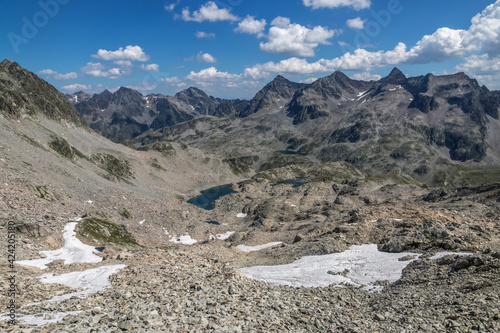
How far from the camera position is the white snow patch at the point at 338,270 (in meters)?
28.1

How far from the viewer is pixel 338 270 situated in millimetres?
30984

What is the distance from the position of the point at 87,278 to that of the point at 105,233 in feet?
131

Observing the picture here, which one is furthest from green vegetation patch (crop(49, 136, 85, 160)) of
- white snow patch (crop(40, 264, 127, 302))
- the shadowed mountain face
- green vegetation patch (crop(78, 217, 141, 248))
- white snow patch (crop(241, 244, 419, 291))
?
white snow patch (crop(241, 244, 419, 291))

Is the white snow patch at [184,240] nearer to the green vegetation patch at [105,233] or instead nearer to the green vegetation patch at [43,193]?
the green vegetation patch at [105,233]

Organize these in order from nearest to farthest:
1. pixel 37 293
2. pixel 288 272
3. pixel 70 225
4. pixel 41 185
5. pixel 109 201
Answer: pixel 37 293 < pixel 288 272 < pixel 70 225 < pixel 41 185 < pixel 109 201

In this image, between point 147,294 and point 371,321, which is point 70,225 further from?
point 371,321

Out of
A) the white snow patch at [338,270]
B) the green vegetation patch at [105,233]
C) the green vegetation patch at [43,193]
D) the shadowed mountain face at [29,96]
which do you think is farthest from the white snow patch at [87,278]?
the shadowed mountain face at [29,96]

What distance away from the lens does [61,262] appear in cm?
3994

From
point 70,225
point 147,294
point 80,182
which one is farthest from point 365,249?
point 80,182

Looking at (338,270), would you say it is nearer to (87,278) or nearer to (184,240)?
(87,278)

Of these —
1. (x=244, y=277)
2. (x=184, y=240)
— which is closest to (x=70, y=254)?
(x=244, y=277)

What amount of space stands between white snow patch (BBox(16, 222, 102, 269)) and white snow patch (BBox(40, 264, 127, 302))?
10819mm

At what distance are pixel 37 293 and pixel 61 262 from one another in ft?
66.8

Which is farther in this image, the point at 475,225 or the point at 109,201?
the point at 109,201
